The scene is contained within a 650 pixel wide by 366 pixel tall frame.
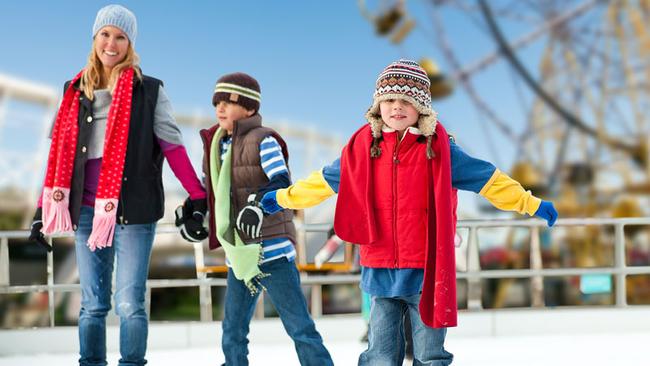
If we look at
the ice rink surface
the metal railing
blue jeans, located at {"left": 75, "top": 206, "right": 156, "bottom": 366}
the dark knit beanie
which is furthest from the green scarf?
the metal railing

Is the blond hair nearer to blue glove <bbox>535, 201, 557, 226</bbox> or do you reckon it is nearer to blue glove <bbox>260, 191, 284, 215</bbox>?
blue glove <bbox>260, 191, 284, 215</bbox>

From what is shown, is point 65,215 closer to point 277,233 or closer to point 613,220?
point 277,233

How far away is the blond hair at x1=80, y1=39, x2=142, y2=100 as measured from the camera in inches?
101

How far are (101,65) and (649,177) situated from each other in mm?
15270

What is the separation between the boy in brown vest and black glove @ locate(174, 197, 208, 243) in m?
0.04

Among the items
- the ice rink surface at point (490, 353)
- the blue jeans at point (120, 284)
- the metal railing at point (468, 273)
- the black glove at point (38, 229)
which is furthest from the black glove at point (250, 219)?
the metal railing at point (468, 273)

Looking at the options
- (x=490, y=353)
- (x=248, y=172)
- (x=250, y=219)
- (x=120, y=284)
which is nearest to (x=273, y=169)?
(x=248, y=172)

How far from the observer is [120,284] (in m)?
2.53

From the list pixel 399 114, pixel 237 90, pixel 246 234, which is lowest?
pixel 246 234

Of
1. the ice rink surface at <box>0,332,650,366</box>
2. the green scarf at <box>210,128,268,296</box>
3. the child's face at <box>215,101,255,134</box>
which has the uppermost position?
the child's face at <box>215,101,255,134</box>

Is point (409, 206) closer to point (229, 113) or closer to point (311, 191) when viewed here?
point (311, 191)

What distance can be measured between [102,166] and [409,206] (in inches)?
38.7

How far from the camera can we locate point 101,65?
2.62 m

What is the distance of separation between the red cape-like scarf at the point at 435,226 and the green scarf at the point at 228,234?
404mm
